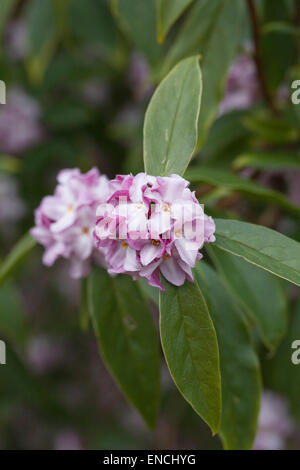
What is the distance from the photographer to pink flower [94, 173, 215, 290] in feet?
2.20

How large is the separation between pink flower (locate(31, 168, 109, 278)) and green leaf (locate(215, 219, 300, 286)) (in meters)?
0.22

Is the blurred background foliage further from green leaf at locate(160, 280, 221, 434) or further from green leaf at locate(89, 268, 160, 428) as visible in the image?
green leaf at locate(160, 280, 221, 434)

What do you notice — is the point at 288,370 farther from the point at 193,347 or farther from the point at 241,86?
the point at 193,347

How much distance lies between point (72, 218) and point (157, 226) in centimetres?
25

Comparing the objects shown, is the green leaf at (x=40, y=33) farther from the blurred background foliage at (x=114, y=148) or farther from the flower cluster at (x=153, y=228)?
the flower cluster at (x=153, y=228)

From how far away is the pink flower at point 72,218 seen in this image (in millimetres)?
898

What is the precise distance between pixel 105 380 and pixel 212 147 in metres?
0.97

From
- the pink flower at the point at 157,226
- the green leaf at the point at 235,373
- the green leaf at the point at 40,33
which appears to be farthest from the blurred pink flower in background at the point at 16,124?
the pink flower at the point at 157,226

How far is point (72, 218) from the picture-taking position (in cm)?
89

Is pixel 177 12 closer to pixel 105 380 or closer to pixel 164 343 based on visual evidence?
pixel 164 343

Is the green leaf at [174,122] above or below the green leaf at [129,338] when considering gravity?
above

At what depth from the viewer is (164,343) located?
2.24 feet

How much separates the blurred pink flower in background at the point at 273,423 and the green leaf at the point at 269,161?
0.54 metres
